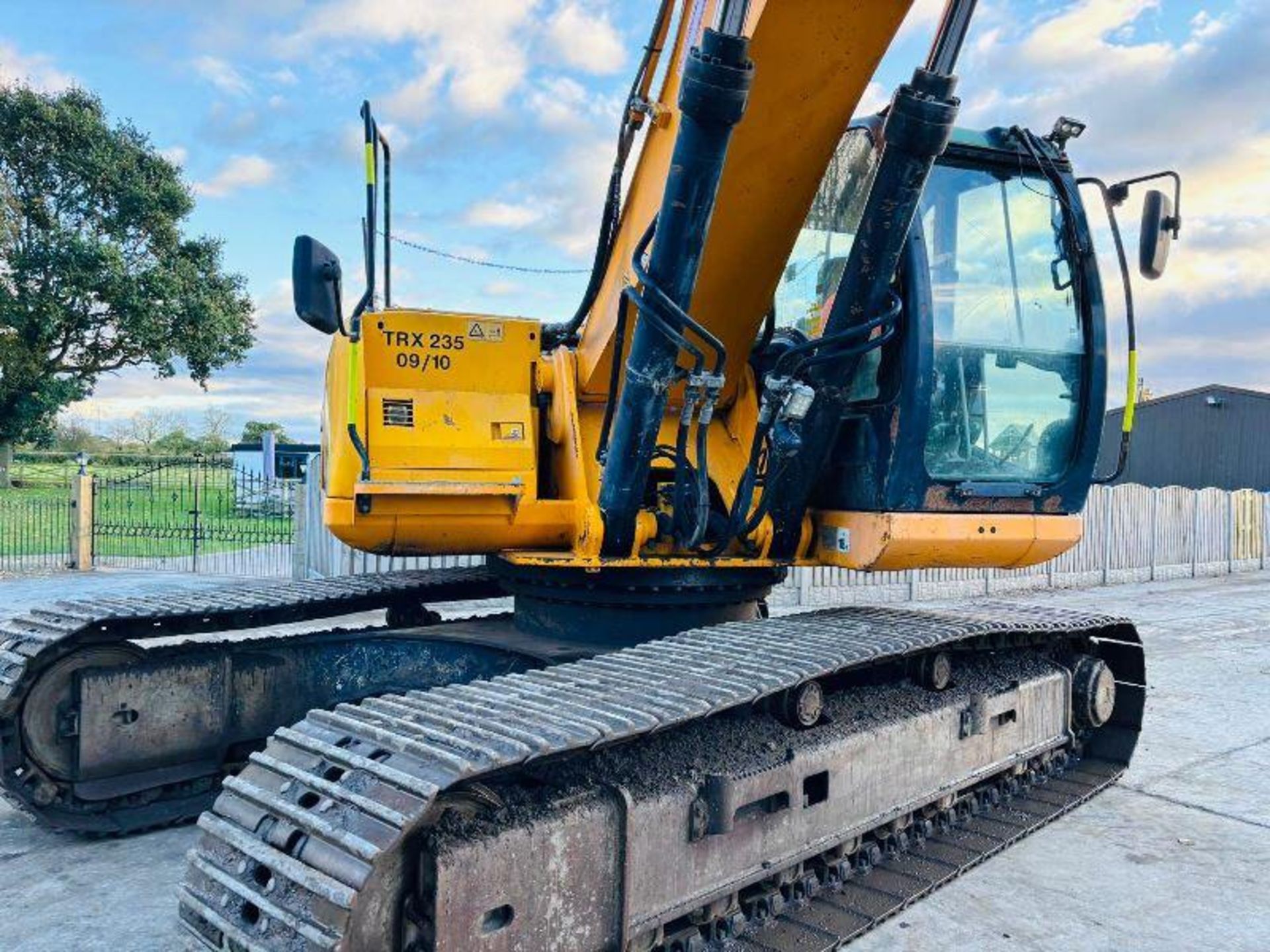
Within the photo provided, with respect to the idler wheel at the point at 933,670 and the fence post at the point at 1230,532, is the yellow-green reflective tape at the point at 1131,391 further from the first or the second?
the fence post at the point at 1230,532

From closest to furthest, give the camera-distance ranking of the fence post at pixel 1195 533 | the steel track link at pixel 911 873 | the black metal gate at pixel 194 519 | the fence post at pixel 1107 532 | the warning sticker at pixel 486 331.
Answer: the steel track link at pixel 911 873 < the warning sticker at pixel 486 331 < the black metal gate at pixel 194 519 < the fence post at pixel 1107 532 < the fence post at pixel 1195 533

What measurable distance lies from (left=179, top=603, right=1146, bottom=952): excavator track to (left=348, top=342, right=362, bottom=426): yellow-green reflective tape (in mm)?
1235

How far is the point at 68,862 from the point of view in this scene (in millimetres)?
4160

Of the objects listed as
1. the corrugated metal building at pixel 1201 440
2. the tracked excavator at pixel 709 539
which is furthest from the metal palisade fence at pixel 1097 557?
the corrugated metal building at pixel 1201 440

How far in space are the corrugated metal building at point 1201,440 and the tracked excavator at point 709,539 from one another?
27.1m

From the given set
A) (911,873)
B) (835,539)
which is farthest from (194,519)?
(911,873)

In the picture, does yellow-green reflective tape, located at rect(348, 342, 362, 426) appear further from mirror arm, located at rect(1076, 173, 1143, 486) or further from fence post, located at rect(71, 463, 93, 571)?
fence post, located at rect(71, 463, 93, 571)

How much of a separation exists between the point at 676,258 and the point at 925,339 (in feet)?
3.50

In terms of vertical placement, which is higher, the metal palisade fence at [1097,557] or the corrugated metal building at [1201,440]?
the corrugated metal building at [1201,440]

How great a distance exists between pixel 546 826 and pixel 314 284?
2.00m

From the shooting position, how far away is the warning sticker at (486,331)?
4.21 meters

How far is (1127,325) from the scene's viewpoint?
4543 millimetres

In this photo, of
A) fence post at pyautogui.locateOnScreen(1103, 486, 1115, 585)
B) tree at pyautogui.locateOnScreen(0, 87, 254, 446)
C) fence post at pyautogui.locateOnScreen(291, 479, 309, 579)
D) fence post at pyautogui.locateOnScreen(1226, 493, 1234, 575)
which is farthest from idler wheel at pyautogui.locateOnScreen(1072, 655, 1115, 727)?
tree at pyautogui.locateOnScreen(0, 87, 254, 446)

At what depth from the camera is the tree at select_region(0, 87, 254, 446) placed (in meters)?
23.3
